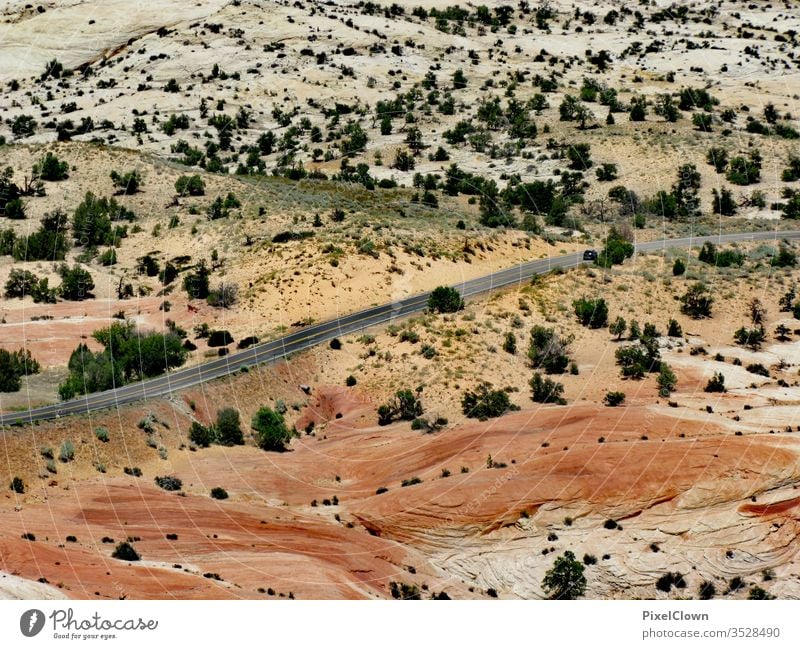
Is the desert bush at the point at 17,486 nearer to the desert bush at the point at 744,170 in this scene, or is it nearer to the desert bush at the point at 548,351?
the desert bush at the point at 548,351

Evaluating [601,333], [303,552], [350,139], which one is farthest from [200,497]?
[350,139]

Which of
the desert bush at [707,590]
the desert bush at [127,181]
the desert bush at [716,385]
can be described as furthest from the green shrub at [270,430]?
the desert bush at [127,181]

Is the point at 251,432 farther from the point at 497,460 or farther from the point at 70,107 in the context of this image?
the point at 70,107

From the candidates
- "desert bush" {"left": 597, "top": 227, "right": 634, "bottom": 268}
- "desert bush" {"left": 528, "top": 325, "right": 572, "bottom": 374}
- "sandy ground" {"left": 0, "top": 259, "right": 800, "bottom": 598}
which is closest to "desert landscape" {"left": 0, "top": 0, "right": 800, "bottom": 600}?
"sandy ground" {"left": 0, "top": 259, "right": 800, "bottom": 598}

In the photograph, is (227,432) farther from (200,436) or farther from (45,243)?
(45,243)

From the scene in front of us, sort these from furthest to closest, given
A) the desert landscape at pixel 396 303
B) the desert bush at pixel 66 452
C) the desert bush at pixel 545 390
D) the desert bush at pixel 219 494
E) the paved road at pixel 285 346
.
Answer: the desert bush at pixel 545 390 < the paved road at pixel 285 346 < the desert bush at pixel 66 452 < the desert bush at pixel 219 494 < the desert landscape at pixel 396 303

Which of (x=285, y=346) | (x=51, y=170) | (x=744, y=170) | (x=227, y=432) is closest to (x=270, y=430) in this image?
(x=227, y=432)
